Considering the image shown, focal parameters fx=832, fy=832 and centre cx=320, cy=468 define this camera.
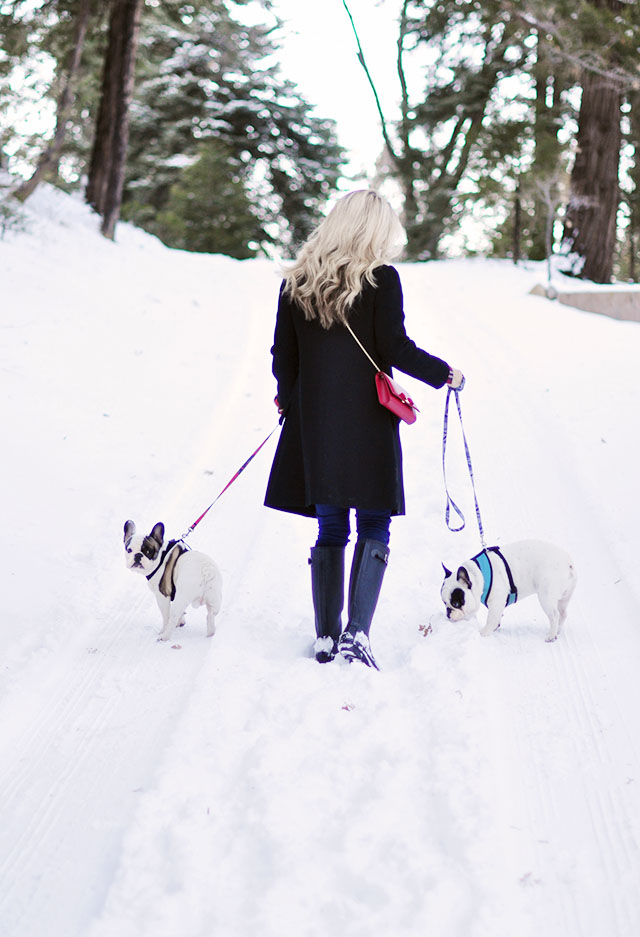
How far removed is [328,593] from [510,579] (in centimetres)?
79

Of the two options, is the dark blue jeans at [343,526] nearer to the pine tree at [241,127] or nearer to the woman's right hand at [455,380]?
the woman's right hand at [455,380]

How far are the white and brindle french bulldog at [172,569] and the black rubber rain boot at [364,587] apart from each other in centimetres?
59

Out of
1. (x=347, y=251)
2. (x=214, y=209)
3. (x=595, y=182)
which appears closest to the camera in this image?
(x=347, y=251)

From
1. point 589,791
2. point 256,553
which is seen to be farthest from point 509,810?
point 256,553

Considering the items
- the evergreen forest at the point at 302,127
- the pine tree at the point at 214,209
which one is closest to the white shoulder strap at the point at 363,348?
the evergreen forest at the point at 302,127

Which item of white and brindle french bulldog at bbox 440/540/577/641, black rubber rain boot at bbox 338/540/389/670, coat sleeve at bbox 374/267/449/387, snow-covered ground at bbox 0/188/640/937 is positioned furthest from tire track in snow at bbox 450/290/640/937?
coat sleeve at bbox 374/267/449/387

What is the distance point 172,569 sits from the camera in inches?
138

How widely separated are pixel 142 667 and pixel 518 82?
67.2ft

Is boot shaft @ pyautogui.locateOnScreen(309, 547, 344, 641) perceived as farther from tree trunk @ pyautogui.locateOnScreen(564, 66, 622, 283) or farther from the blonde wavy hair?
tree trunk @ pyautogui.locateOnScreen(564, 66, 622, 283)

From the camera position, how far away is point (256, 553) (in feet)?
15.4

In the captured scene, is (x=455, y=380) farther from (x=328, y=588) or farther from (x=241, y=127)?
(x=241, y=127)

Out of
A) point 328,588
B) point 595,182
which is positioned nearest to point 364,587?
point 328,588

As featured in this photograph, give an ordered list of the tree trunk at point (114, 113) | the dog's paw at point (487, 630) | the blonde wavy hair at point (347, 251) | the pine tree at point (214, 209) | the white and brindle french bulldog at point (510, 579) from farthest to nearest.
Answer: the pine tree at point (214, 209) < the tree trunk at point (114, 113) < the dog's paw at point (487, 630) < the white and brindle french bulldog at point (510, 579) < the blonde wavy hair at point (347, 251)

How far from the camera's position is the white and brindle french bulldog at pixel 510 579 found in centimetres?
356
